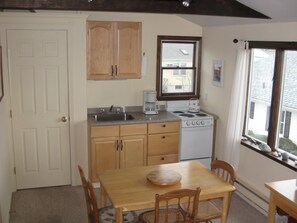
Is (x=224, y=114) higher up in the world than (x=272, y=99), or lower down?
lower down

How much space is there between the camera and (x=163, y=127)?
5.19 metres

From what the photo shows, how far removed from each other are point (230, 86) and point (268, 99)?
0.69m

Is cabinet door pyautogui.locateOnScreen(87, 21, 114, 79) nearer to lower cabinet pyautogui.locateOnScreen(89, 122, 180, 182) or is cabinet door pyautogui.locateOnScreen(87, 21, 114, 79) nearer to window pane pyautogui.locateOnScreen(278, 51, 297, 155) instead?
lower cabinet pyautogui.locateOnScreen(89, 122, 180, 182)

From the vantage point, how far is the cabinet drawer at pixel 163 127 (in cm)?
514

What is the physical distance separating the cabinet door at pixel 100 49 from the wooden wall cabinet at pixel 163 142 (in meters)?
0.98

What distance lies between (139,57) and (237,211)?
242cm

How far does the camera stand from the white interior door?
4750 mm

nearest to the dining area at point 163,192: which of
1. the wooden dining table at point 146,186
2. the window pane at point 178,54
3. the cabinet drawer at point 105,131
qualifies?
the wooden dining table at point 146,186

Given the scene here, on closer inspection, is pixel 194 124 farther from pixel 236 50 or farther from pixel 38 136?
pixel 38 136

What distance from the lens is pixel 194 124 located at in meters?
5.29

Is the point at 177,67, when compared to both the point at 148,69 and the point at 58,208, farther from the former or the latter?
the point at 58,208

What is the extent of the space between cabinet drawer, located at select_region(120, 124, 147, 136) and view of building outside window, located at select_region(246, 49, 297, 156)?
1.38 metres

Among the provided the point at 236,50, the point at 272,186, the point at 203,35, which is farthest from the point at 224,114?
the point at 272,186

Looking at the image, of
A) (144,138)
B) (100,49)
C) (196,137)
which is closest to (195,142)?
(196,137)
